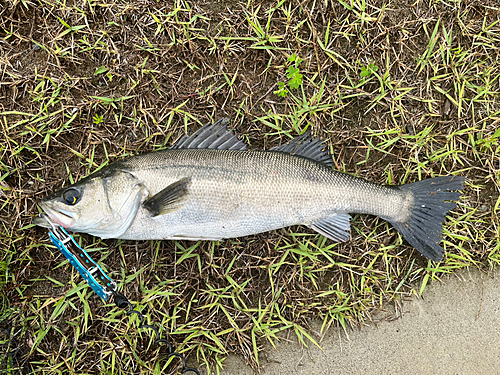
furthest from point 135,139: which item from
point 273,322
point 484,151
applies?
point 484,151

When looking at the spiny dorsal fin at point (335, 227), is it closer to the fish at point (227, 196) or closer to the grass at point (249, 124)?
the fish at point (227, 196)

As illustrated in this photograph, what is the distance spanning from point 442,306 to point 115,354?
3276 mm

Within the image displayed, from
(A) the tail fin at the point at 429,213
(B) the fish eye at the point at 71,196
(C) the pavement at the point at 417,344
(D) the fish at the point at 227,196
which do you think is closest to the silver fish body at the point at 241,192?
(D) the fish at the point at 227,196

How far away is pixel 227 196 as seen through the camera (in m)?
2.91

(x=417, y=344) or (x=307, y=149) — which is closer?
(x=307, y=149)

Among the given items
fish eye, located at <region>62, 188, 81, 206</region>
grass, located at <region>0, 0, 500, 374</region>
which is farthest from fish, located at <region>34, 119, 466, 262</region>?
grass, located at <region>0, 0, 500, 374</region>

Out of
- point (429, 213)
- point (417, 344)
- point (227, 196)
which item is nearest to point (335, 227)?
point (429, 213)

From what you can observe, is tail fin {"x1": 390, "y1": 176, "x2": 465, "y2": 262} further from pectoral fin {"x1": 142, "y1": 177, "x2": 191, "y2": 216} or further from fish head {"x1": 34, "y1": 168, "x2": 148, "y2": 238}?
fish head {"x1": 34, "y1": 168, "x2": 148, "y2": 238}

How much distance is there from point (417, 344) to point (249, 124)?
278 centimetres

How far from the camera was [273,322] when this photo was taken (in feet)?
10.8

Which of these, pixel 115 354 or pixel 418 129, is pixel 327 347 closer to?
pixel 115 354

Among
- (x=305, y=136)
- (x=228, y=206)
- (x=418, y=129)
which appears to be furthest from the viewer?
(x=418, y=129)

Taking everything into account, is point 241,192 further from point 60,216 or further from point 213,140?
point 60,216

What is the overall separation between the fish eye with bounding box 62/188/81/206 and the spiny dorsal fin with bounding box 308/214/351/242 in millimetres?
2151
